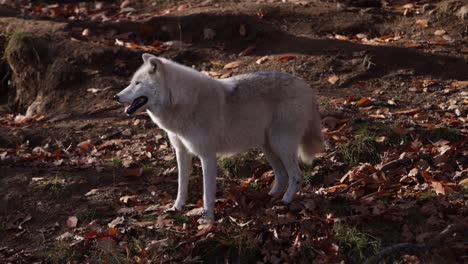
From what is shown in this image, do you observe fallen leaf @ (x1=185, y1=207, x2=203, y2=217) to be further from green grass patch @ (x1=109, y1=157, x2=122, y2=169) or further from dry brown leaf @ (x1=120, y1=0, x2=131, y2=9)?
dry brown leaf @ (x1=120, y1=0, x2=131, y2=9)

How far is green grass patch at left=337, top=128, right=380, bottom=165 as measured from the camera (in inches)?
308

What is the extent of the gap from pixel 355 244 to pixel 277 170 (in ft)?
4.58

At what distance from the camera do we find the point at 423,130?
314 inches

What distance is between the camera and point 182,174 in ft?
23.4

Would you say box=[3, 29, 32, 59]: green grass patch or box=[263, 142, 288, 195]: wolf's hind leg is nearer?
box=[263, 142, 288, 195]: wolf's hind leg

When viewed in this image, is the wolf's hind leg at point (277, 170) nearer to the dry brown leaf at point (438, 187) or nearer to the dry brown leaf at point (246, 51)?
the dry brown leaf at point (438, 187)

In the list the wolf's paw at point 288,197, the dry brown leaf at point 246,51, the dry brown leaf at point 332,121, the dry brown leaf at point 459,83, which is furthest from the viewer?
the dry brown leaf at point 246,51

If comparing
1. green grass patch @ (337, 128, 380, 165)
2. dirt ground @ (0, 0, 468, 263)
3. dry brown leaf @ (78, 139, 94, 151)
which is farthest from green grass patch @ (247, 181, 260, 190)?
dry brown leaf @ (78, 139, 94, 151)

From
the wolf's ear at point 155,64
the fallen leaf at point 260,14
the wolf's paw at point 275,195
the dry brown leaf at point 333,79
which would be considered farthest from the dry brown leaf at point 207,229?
the fallen leaf at point 260,14

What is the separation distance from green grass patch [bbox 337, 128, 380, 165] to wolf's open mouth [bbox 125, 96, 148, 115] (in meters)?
2.41

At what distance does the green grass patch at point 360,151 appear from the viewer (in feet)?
25.6

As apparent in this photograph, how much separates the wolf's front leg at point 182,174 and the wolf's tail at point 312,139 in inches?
45.4

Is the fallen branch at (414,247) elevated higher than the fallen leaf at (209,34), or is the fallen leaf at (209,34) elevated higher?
the fallen leaf at (209,34)

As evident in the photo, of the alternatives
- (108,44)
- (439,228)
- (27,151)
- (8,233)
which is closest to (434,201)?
(439,228)
